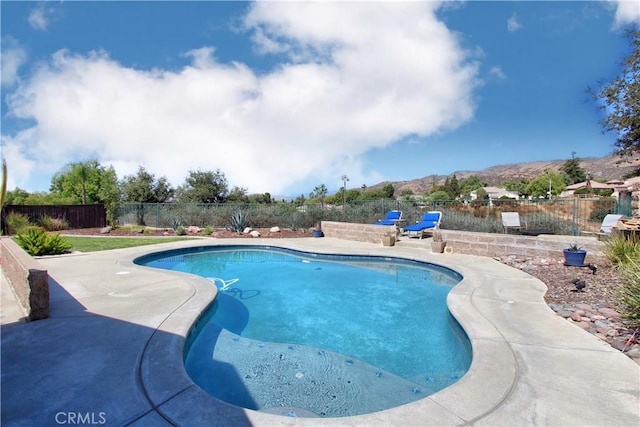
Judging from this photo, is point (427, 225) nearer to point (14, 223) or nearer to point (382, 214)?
point (382, 214)

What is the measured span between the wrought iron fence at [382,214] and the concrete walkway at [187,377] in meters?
8.28

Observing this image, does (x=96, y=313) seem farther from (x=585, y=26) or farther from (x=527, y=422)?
(x=585, y=26)

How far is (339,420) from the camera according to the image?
2.43m

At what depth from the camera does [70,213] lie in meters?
18.6

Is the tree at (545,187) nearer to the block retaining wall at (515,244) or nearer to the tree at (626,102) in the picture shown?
the tree at (626,102)

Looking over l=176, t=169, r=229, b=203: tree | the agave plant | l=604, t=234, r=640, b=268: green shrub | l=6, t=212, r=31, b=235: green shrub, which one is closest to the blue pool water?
l=604, t=234, r=640, b=268: green shrub

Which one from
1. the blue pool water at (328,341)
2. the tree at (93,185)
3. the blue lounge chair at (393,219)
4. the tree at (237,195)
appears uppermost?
the tree at (93,185)

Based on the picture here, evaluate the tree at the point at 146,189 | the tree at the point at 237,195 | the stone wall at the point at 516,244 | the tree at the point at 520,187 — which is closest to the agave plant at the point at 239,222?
the stone wall at the point at 516,244

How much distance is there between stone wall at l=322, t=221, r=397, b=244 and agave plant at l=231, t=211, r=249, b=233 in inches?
162

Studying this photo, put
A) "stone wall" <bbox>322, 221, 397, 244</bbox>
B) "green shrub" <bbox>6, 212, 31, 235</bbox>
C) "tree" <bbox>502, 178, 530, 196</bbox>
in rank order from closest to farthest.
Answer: "stone wall" <bbox>322, 221, 397, 244</bbox> < "green shrub" <bbox>6, 212, 31, 235</bbox> < "tree" <bbox>502, 178, 530, 196</bbox>

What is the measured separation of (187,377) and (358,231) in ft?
33.0

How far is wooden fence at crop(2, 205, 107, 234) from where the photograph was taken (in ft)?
55.3

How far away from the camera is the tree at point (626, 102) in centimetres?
1025

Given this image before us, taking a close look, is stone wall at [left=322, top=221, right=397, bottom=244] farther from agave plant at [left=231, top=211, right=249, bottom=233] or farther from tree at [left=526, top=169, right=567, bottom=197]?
tree at [left=526, top=169, right=567, bottom=197]
